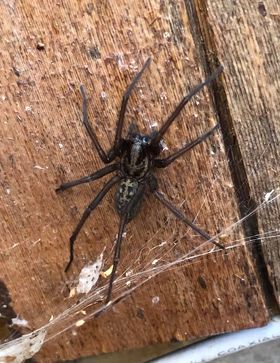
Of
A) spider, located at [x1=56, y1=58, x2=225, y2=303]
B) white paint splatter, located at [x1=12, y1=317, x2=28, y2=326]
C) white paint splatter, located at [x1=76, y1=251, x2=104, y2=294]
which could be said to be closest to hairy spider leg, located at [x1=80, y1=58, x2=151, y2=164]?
spider, located at [x1=56, y1=58, x2=225, y2=303]

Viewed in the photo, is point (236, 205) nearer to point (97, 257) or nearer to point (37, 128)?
point (97, 257)

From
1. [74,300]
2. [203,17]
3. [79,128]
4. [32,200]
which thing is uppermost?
[203,17]

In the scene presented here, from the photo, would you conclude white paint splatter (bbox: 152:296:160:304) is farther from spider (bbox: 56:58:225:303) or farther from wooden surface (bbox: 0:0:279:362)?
spider (bbox: 56:58:225:303)

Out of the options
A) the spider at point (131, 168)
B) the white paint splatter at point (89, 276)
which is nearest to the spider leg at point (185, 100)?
the spider at point (131, 168)

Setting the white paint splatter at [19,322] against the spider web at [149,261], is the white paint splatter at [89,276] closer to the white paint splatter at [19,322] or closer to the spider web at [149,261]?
the spider web at [149,261]

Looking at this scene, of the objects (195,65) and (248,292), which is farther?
(248,292)

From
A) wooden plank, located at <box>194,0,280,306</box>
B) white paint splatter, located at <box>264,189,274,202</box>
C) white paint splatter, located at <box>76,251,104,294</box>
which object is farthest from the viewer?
white paint splatter, located at <box>76,251,104,294</box>

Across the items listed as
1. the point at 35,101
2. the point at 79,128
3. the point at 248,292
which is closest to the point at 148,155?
the point at 79,128
